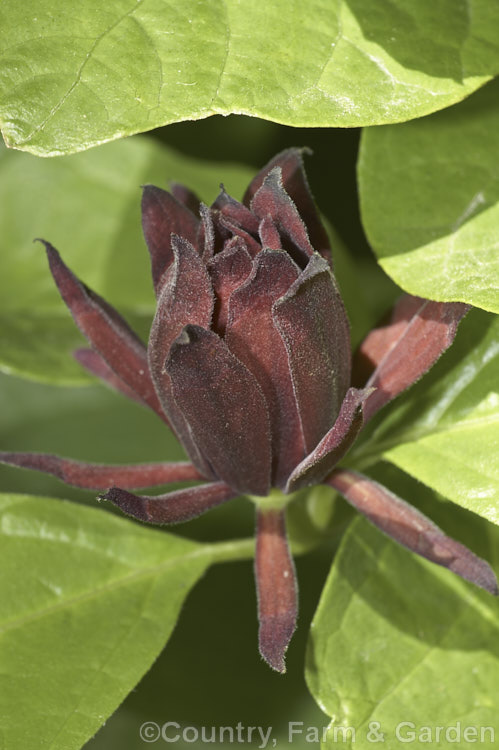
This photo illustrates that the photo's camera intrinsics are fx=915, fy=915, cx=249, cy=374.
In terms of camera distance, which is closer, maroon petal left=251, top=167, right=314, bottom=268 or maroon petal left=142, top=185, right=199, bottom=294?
maroon petal left=251, top=167, right=314, bottom=268

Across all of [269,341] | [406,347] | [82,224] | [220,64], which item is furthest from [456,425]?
[82,224]

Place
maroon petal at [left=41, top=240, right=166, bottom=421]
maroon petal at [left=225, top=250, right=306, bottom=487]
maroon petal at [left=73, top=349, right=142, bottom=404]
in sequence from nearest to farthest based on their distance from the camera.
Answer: maroon petal at [left=225, top=250, right=306, bottom=487]
maroon petal at [left=41, top=240, right=166, bottom=421]
maroon petal at [left=73, top=349, right=142, bottom=404]

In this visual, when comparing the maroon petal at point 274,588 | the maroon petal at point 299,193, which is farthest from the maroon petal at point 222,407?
the maroon petal at point 299,193

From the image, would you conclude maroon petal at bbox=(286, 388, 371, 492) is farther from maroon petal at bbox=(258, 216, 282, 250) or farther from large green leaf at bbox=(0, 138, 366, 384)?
large green leaf at bbox=(0, 138, 366, 384)

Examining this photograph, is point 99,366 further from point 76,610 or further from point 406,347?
point 406,347

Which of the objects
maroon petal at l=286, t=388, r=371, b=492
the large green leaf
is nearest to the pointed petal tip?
maroon petal at l=286, t=388, r=371, b=492
